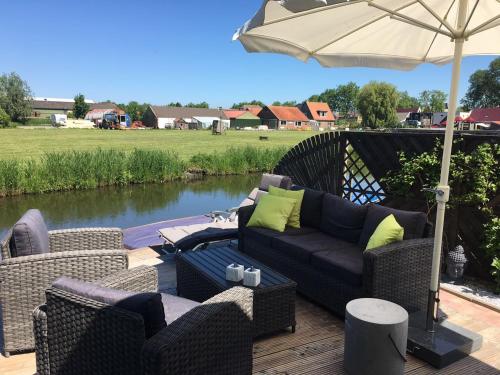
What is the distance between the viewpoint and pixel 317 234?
3900mm

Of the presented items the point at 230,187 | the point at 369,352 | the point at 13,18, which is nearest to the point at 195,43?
the point at 13,18

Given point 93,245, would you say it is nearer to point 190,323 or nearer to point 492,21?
point 190,323

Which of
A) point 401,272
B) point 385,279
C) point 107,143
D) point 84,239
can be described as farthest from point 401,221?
point 107,143

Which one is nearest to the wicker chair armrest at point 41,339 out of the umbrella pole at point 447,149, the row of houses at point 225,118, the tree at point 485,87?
the umbrella pole at point 447,149

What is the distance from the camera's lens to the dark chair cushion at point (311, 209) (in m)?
4.14

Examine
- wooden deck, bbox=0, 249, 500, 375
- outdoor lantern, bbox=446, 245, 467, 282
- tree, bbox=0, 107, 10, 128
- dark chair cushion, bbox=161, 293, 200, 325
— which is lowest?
wooden deck, bbox=0, 249, 500, 375

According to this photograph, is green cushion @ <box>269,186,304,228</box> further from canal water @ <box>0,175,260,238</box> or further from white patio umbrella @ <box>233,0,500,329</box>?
canal water @ <box>0,175,260,238</box>

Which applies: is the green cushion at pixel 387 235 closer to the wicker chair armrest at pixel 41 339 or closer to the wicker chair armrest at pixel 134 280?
the wicker chair armrest at pixel 134 280

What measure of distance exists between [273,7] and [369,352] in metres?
2.06

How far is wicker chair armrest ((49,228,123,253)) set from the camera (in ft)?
10.2

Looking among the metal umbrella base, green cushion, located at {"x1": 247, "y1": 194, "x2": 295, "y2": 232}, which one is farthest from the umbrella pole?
green cushion, located at {"x1": 247, "y1": 194, "x2": 295, "y2": 232}

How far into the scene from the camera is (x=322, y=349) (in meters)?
2.59

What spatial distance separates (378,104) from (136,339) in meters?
49.5

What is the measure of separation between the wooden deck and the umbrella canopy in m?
2.11
